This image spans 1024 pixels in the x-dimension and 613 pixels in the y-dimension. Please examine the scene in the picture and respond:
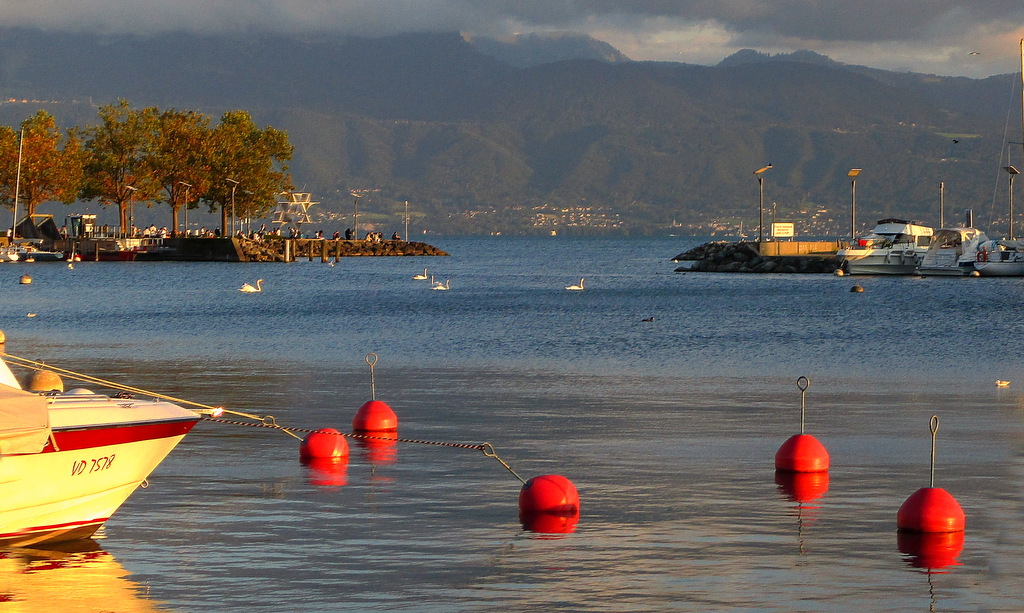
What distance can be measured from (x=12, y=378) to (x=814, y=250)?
453ft

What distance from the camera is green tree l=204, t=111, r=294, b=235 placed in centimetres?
17462

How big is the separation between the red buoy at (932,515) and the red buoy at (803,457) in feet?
13.2

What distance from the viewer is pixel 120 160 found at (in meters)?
174

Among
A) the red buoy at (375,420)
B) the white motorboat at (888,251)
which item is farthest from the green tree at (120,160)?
the red buoy at (375,420)

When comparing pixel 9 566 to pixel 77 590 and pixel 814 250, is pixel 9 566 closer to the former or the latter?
pixel 77 590

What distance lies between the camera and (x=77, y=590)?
45.8 ft

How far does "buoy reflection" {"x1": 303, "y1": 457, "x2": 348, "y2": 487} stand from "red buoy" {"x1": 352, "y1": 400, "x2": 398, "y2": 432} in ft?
8.94

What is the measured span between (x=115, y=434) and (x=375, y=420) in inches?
378

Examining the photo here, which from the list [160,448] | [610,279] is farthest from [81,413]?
[610,279]

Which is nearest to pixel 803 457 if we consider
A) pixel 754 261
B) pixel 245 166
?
pixel 754 261

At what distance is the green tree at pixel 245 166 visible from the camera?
174625 mm

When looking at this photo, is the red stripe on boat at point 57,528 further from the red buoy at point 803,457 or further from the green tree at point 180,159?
the green tree at point 180,159

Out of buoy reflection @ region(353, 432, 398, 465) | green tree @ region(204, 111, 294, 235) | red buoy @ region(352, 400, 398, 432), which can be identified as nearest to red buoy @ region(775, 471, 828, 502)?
buoy reflection @ region(353, 432, 398, 465)

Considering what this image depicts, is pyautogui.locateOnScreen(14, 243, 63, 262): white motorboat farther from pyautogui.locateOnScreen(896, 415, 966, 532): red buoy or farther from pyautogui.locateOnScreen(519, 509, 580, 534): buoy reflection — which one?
pyautogui.locateOnScreen(896, 415, 966, 532): red buoy
